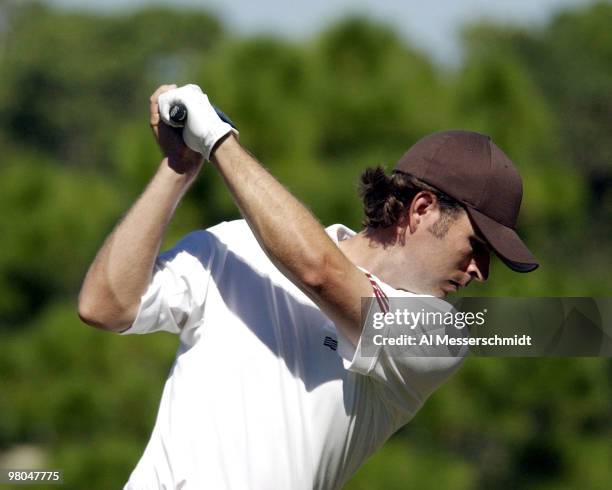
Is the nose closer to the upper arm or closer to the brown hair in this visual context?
the brown hair

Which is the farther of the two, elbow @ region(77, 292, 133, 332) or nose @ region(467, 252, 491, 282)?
nose @ region(467, 252, 491, 282)

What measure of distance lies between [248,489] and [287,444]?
10 centimetres

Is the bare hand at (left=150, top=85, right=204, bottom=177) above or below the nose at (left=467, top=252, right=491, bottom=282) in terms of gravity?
above

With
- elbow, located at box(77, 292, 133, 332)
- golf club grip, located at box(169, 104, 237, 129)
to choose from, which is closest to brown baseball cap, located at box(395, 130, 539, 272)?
golf club grip, located at box(169, 104, 237, 129)

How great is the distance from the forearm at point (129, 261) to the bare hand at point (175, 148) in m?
0.04

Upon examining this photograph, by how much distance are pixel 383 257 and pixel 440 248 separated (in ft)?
0.35

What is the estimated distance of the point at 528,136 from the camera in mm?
10039

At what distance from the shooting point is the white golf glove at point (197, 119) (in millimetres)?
2133

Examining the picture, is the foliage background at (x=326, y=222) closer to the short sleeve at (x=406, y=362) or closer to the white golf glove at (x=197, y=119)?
the short sleeve at (x=406, y=362)

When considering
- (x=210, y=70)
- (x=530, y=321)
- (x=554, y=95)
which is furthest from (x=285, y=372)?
(x=554, y=95)

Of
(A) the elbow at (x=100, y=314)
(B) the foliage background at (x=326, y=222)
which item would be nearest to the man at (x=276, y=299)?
(A) the elbow at (x=100, y=314)

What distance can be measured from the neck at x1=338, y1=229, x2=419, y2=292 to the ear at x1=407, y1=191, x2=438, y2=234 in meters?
0.04

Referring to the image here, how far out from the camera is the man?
86.7 inches

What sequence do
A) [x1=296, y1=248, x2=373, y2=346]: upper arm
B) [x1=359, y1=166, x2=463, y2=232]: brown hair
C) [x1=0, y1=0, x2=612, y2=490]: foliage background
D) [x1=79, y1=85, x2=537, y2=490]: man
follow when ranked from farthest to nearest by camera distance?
1. [x1=0, y1=0, x2=612, y2=490]: foliage background
2. [x1=359, y1=166, x2=463, y2=232]: brown hair
3. [x1=79, y1=85, x2=537, y2=490]: man
4. [x1=296, y1=248, x2=373, y2=346]: upper arm
